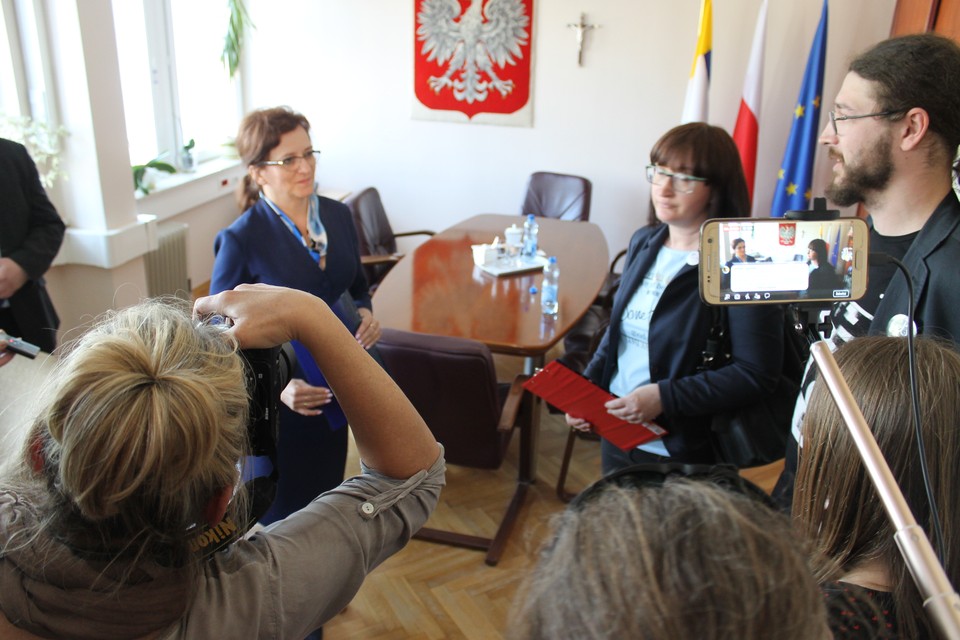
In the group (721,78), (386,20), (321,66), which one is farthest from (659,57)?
(321,66)

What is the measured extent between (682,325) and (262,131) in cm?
132

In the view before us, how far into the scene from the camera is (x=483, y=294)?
2963 mm

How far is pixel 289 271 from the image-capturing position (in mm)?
1954

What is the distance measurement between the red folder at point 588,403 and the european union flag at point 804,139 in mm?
3013

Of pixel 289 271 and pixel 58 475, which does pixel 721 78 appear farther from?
pixel 58 475

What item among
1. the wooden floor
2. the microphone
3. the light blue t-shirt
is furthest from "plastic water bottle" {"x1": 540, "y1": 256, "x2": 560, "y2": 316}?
the microphone

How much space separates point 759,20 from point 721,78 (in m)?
0.43

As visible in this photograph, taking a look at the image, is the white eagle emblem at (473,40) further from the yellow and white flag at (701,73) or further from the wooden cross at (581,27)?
the yellow and white flag at (701,73)

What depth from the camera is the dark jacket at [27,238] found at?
2.20m

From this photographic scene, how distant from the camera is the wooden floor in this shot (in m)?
2.19

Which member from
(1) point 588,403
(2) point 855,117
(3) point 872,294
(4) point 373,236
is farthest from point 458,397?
(4) point 373,236

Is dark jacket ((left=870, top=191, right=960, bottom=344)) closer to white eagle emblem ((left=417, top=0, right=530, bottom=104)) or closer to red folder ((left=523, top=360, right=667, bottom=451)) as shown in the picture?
red folder ((left=523, top=360, right=667, bottom=451))

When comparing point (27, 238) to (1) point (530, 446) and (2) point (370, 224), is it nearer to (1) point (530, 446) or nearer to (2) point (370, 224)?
(1) point (530, 446)

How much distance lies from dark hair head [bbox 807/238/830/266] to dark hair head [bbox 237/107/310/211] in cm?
158
